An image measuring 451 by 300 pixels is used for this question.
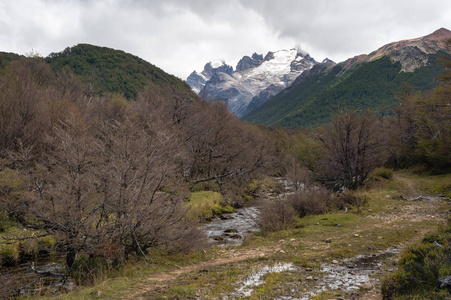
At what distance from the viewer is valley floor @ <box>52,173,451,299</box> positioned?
7.38 m

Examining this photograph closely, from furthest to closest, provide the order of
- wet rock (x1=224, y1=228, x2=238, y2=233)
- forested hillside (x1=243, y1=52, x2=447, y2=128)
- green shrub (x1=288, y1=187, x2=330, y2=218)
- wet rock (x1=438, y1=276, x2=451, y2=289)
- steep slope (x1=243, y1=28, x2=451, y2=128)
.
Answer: steep slope (x1=243, y1=28, x2=451, y2=128)
forested hillside (x1=243, y1=52, x2=447, y2=128)
green shrub (x1=288, y1=187, x2=330, y2=218)
wet rock (x1=224, y1=228, x2=238, y2=233)
wet rock (x1=438, y1=276, x2=451, y2=289)

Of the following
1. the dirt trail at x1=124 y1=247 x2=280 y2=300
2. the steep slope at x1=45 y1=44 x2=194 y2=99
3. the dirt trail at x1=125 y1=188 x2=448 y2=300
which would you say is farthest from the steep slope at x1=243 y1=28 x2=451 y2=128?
the dirt trail at x1=124 y1=247 x2=280 y2=300

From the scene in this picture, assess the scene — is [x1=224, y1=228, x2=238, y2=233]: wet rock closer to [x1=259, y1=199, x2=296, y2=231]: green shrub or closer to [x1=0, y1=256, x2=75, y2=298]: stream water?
[x1=259, y1=199, x2=296, y2=231]: green shrub

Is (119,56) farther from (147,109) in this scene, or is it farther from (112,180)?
(112,180)

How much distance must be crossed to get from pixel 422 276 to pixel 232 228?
579 inches

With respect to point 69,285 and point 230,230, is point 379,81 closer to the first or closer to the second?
point 230,230

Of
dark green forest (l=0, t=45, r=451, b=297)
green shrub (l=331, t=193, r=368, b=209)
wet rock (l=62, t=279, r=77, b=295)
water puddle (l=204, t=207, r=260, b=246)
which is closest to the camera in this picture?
wet rock (l=62, t=279, r=77, b=295)

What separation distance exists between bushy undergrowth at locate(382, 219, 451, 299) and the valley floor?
116cm

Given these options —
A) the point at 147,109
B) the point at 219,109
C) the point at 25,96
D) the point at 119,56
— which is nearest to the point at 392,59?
the point at 119,56

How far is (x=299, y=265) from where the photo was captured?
9789 millimetres

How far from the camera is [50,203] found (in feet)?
32.7

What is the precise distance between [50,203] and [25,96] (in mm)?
16869

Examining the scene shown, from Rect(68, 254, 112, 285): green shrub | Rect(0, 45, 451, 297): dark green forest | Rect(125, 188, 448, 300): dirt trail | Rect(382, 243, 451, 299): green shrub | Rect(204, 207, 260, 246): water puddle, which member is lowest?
Rect(204, 207, 260, 246): water puddle

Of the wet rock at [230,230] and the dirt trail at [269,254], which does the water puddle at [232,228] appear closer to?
the wet rock at [230,230]
